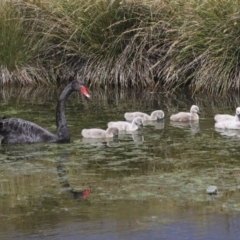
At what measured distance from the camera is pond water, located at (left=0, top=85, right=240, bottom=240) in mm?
6539

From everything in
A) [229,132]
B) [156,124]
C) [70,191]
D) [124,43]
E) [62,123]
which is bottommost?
[70,191]

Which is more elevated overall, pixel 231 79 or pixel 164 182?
pixel 231 79

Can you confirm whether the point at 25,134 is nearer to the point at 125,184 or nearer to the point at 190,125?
the point at 190,125

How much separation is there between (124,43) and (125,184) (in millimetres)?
6507

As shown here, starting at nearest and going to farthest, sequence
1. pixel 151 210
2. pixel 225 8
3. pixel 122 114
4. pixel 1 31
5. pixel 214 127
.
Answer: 1. pixel 151 210
2. pixel 214 127
3. pixel 122 114
4. pixel 225 8
5. pixel 1 31

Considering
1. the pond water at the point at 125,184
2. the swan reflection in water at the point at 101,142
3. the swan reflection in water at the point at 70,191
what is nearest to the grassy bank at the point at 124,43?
the pond water at the point at 125,184

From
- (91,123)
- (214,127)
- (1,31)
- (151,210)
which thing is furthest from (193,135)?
(1,31)

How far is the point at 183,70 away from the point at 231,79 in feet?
2.44

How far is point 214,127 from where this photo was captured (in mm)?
10375

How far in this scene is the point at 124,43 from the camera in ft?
46.0

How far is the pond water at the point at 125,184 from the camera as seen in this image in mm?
6539

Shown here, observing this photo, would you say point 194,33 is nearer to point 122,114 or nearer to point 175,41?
point 175,41

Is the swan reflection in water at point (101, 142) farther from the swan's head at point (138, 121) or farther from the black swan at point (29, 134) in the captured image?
the swan's head at point (138, 121)

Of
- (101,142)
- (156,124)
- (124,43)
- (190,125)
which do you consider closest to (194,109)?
(190,125)
